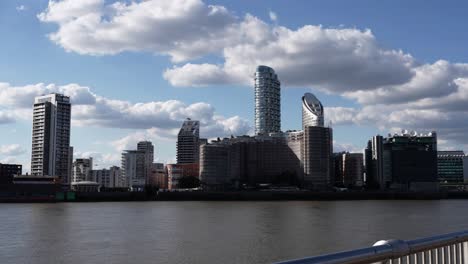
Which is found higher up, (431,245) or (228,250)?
(431,245)

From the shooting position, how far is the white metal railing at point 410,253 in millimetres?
3889

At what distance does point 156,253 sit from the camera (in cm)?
3444

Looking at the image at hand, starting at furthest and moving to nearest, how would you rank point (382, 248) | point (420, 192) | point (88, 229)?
point (420, 192)
point (88, 229)
point (382, 248)

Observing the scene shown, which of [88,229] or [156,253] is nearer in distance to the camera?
[156,253]

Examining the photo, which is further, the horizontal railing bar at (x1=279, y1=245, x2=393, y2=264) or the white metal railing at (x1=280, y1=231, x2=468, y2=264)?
the white metal railing at (x1=280, y1=231, x2=468, y2=264)

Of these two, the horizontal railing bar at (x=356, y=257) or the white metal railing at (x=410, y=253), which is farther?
the white metal railing at (x=410, y=253)

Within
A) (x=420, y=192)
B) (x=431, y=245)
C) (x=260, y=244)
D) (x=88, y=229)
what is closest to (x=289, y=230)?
(x=260, y=244)

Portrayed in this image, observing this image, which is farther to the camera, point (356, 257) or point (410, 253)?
point (410, 253)

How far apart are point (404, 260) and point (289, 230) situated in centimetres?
4648

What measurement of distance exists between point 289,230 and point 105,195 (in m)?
136

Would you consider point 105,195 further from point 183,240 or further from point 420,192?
point 183,240

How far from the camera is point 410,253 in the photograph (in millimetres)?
4730

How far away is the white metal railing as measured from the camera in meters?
3.89

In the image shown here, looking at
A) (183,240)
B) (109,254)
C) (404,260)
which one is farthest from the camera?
(183,240)
